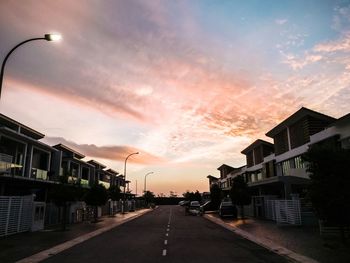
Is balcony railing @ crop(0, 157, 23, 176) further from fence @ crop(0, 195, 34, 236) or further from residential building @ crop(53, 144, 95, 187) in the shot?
residential building @ crop(53, 144, 95, 187)

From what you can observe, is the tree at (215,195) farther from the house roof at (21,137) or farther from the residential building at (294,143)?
the house roof at (21,137)

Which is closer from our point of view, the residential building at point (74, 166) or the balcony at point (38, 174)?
the balcony at point (38, 174)

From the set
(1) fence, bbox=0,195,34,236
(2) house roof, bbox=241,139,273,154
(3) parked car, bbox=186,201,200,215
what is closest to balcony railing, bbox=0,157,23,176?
(1) fence, bbox=0,195,34,236

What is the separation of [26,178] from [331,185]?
2399 cm

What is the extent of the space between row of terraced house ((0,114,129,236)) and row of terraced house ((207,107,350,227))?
19737 mm

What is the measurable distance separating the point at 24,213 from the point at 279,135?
34.8 meters

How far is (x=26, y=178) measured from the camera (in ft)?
99.4

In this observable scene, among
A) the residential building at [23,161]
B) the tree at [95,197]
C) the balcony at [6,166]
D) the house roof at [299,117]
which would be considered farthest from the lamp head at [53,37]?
the house roof at [299,117]

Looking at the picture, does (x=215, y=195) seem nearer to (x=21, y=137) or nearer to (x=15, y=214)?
(x=21, y=137)

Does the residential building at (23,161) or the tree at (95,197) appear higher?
the residential building at (23,161)

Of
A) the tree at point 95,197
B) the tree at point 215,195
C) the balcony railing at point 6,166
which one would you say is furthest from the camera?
the tree at point 215,195

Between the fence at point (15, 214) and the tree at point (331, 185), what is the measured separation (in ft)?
62.0

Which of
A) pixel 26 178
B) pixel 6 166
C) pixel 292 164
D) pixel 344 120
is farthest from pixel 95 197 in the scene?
pixel 344 120

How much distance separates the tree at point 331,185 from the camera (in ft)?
52.8
